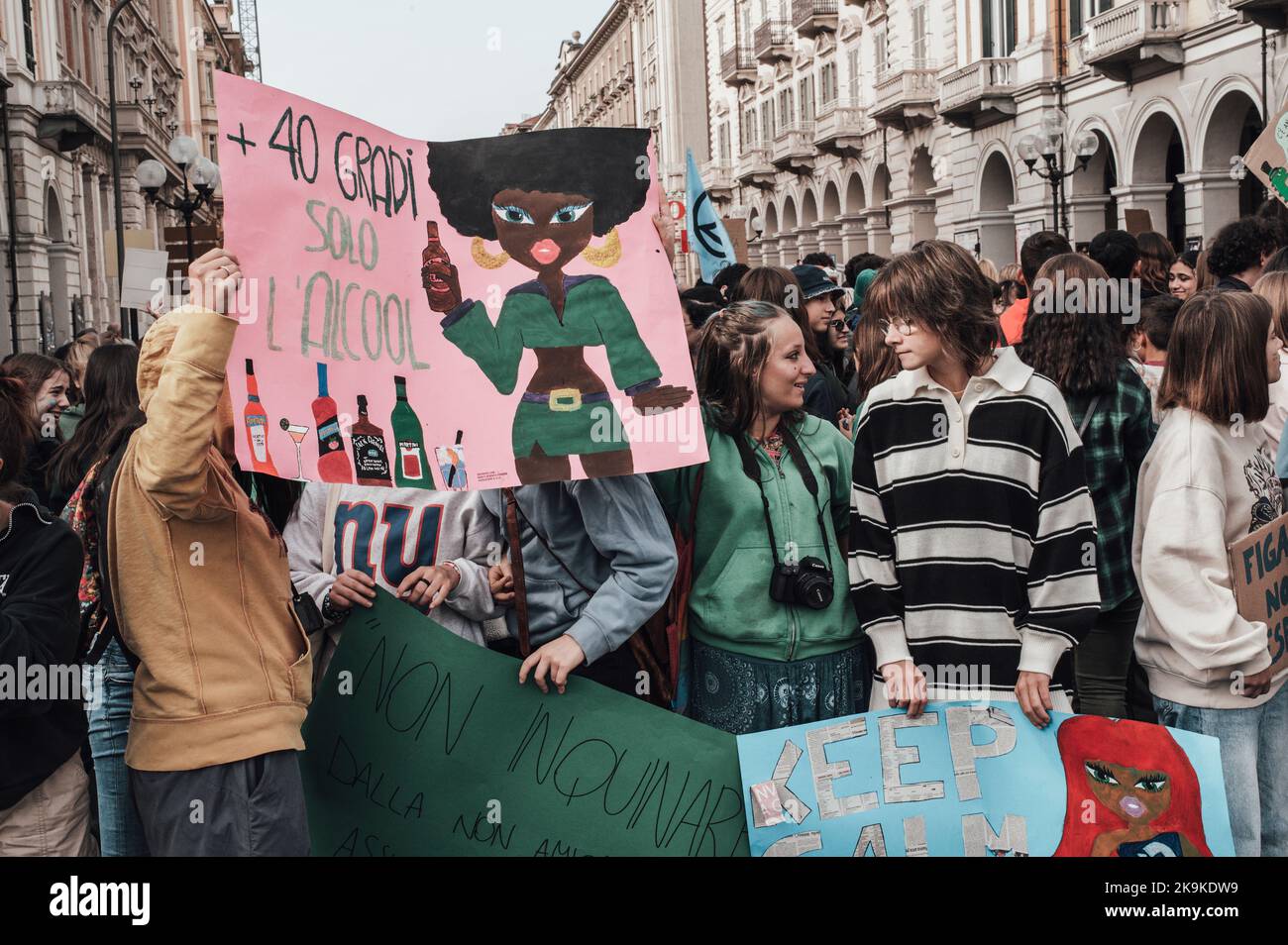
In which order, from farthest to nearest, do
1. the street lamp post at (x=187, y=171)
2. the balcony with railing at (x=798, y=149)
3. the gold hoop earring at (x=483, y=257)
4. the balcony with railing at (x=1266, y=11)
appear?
the balcony with railing at (x=798, y=149) → the balcony with railing at (x=1266, y=11) → the street lamp post at (x=187, y=171) → the gold hoop earring at (x=483, y=257)

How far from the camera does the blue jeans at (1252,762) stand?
131 inches

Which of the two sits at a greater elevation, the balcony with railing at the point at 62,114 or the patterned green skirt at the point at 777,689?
the balcony with railing at the point at 62,114

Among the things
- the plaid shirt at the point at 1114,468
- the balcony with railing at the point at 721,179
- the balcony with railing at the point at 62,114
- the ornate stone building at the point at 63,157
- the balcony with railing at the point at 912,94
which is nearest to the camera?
the plaid shirt at the point at 1114,468

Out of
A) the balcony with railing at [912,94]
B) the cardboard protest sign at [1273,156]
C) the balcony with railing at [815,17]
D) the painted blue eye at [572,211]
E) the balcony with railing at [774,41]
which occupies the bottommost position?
the painted blue eye at [572,211]

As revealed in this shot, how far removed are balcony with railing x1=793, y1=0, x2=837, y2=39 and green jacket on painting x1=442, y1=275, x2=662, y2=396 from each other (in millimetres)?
40184

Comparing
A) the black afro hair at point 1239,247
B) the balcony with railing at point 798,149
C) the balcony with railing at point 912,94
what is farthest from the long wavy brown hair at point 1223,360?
the balcony with railing at point 798,149

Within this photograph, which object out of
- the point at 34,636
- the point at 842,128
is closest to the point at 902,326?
the point at 34,636

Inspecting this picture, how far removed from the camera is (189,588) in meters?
2.89

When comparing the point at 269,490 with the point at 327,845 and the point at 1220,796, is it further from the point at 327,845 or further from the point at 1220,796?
the point at 1220,796

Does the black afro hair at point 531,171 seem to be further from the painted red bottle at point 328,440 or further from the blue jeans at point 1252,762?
the blue jeans at point 1252,762

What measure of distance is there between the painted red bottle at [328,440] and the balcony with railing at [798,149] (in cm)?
4159

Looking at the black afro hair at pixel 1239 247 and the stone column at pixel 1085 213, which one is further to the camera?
the stone column at pixel 1085 213

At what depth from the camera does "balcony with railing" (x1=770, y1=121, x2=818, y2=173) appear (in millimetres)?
43781

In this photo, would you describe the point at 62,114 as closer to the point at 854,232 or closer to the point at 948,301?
the point at 854,232
